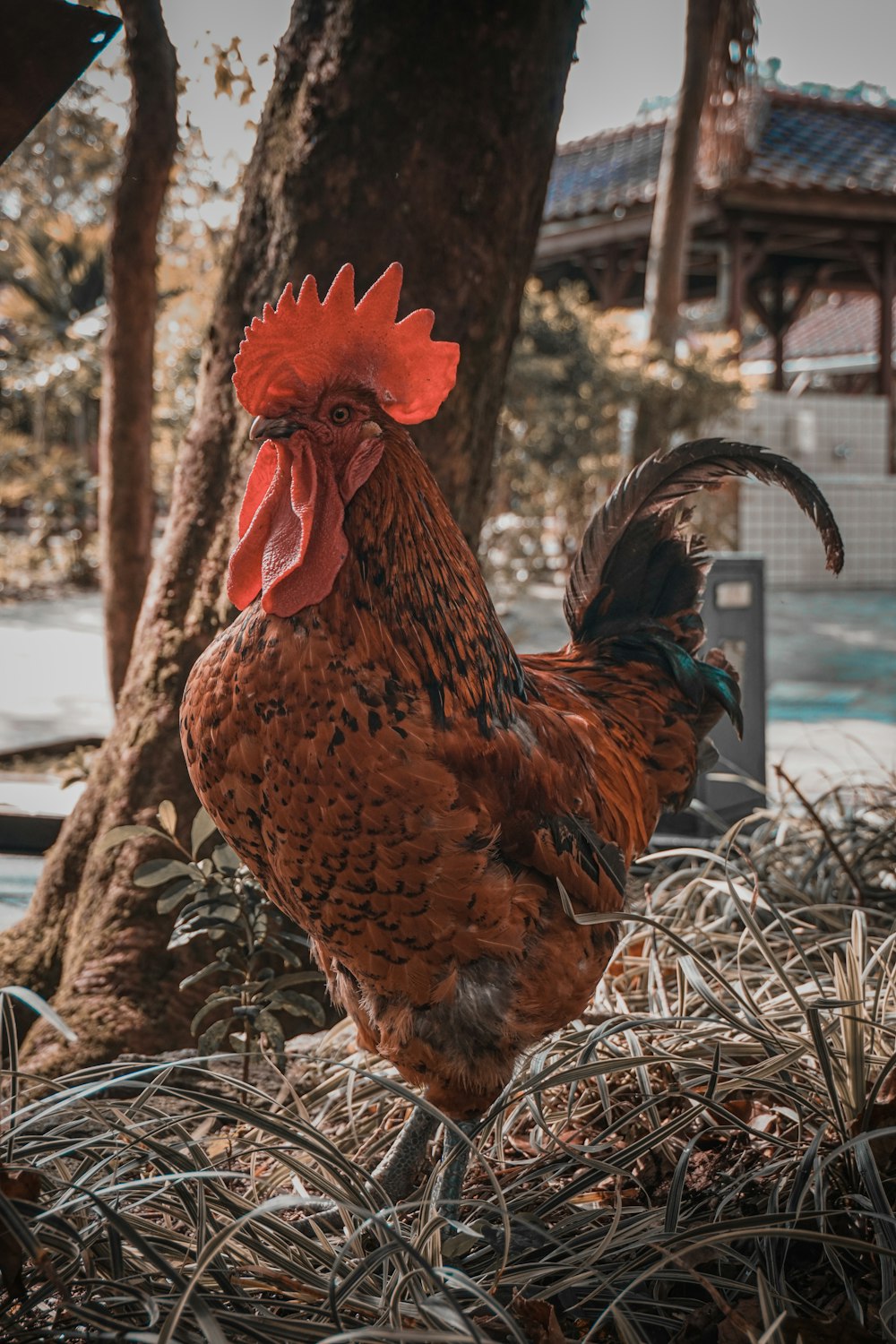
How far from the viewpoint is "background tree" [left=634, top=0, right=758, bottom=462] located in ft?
33.2

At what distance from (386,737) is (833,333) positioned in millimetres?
26850

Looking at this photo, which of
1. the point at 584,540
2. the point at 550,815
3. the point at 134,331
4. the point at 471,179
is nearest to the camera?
the point at 550,815

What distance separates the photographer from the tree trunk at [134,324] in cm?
379

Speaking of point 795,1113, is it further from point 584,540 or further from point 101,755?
point 101,755

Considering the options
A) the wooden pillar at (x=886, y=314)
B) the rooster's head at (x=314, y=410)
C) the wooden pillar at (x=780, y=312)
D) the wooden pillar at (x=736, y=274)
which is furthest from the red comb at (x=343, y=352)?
the wooden pillar at (x=780, y=312)

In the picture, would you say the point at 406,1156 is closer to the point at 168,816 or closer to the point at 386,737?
the point at 168,816

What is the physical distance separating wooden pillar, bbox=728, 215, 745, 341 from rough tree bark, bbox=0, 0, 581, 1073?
13.0 metres

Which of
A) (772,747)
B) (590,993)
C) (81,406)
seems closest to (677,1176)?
(590,993)

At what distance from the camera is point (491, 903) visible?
1.60 m

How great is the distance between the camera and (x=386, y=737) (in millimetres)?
1515

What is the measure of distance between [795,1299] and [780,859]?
79.4 inches

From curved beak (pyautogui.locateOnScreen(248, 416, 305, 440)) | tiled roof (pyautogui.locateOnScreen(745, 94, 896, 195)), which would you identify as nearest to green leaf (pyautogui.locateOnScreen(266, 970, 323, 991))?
curved beak (pyautogui.locateOnScreen(248, 416, 305, 440))

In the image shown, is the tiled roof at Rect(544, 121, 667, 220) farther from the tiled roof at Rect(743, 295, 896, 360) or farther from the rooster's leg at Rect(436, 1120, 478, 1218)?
the rooster's leg at Rect(436, 1120, 478, 1218)

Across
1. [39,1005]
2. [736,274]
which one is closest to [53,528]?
[736,274]
